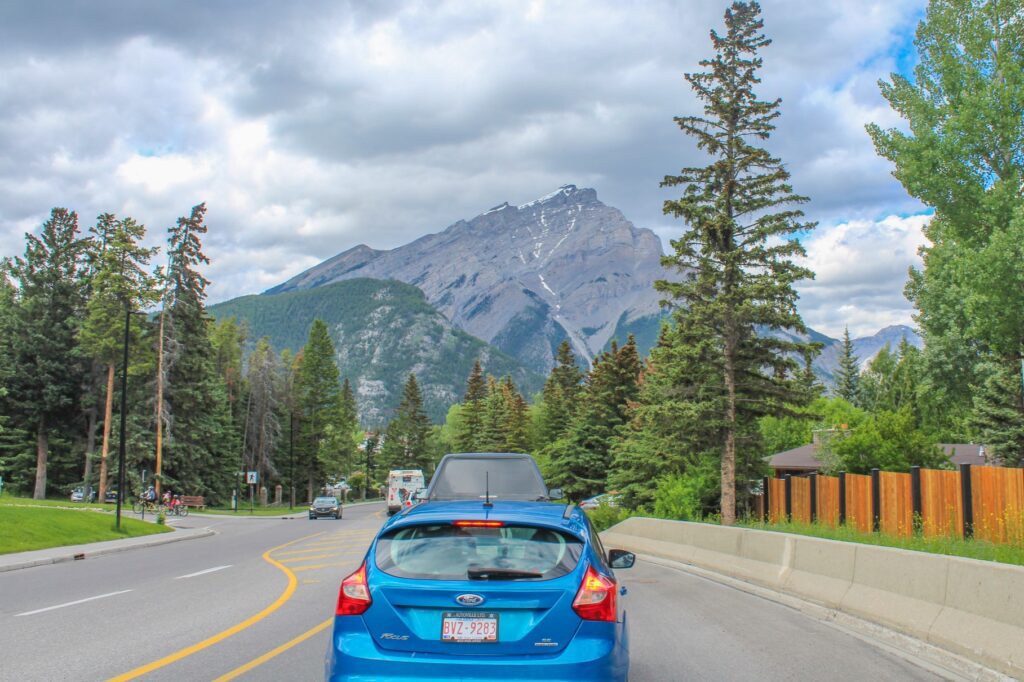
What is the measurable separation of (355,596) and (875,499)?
2215 cm

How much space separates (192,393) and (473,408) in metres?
44.7

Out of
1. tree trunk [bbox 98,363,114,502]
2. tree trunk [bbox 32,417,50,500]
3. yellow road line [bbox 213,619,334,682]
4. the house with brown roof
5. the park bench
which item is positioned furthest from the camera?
tree trunk [bbox 32,417,50,500]

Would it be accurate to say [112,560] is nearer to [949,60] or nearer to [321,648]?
[321,648]

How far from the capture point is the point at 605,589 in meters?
5.11

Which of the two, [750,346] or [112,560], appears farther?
[750,346]

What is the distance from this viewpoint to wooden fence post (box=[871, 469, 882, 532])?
23.8m

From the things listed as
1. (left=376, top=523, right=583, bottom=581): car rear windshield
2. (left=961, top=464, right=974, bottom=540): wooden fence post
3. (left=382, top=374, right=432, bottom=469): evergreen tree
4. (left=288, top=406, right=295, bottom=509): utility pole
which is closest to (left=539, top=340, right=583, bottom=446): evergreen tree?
(left=288, top=406, right=295, bottom=509): utility pole

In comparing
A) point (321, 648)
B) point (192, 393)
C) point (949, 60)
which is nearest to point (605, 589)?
point (321, 648)

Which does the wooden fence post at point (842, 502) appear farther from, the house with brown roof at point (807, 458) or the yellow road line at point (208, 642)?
the house with brown roof at point (807, 458)

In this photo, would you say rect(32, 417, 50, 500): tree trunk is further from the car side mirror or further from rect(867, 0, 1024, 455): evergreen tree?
the car side mirror

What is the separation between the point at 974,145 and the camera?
22906 mm

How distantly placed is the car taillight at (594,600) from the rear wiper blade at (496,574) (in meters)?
0.27

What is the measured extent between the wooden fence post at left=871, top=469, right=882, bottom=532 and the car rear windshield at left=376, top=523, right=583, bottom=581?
21.1 metres

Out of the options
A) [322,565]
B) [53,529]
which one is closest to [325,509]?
[53,529]
